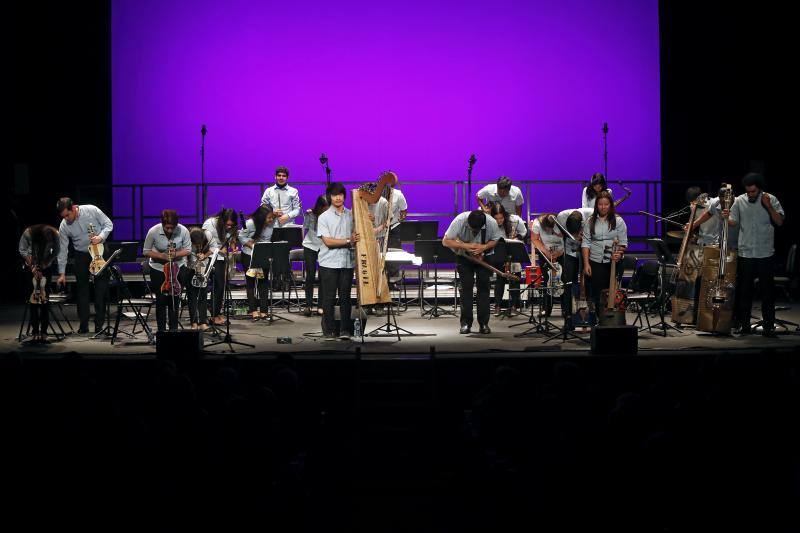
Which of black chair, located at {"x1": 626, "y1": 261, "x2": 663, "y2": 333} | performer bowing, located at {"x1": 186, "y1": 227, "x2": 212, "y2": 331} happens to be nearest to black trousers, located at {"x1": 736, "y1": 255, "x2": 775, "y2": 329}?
black chair, located at {"x1": 626, "y1": 261, "x2": 663, "y2": 333}

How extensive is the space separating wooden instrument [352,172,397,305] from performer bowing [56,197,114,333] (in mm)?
3266

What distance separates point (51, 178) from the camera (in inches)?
545

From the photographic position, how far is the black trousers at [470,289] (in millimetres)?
9695

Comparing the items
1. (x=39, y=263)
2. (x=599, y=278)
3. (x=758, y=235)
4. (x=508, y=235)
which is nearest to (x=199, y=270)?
(x=39, y=263)

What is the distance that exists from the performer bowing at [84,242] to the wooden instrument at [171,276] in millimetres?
1225

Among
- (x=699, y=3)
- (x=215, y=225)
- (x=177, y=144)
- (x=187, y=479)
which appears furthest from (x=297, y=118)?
(x=187, y=479)

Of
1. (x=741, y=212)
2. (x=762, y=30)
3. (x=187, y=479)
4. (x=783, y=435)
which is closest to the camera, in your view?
(x=187, y=479)

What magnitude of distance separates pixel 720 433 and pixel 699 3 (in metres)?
11.8

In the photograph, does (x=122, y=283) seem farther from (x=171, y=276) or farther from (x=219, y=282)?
(x=219, y=282)

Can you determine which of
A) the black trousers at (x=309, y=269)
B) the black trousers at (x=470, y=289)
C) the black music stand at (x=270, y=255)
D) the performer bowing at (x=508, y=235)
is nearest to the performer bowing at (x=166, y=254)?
the black music stand at (x=270, y=255)

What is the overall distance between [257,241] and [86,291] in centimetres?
211

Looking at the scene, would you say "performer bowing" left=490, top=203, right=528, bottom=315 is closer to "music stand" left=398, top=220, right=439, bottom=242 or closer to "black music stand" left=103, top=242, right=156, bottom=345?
"music stand" left=398, top=220, right=439, bottom=242

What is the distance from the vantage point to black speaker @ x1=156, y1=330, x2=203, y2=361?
7.55 meters

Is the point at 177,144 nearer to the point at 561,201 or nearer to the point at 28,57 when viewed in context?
the point at 28,57
